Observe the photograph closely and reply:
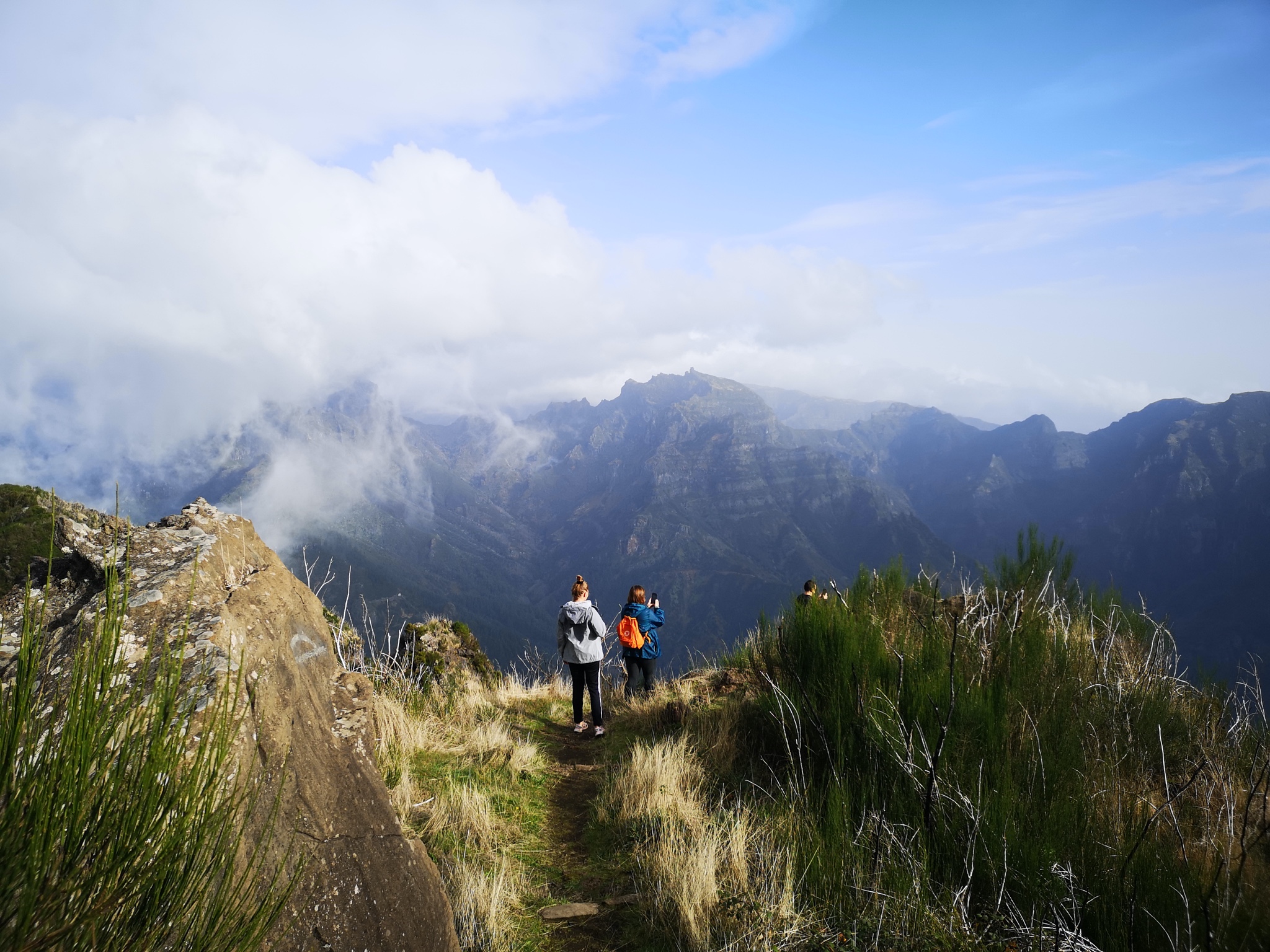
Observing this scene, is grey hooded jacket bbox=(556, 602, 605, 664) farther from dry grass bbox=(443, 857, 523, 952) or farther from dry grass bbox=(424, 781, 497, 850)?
dry grass bbox=(443, 857, 523, 952)

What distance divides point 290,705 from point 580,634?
486 cm

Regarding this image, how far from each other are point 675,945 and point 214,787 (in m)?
3.26

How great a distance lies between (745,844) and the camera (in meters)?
4.45

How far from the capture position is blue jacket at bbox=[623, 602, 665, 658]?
33.6ft

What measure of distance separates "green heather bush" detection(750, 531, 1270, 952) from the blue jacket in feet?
11.9

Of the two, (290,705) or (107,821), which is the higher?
(107,821)

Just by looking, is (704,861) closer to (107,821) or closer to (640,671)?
(107,821)

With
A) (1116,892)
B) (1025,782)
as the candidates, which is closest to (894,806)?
(1025,782)

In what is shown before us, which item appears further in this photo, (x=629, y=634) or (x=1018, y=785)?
(x=629, y=634)

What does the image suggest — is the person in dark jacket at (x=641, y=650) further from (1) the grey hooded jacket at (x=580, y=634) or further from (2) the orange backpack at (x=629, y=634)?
(1) the grey hooded jacket at (x=580, y=634)

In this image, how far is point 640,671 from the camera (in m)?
Answer: 10.4

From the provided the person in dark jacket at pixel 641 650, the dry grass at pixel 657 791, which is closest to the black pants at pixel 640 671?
the person in dark jacket at pixel 641 650

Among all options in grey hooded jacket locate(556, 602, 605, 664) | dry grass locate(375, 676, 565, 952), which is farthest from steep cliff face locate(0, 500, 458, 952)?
grey hooded jacket locate(556, 602, 605, 664)

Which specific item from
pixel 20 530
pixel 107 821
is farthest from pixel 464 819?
pixel 20 530
